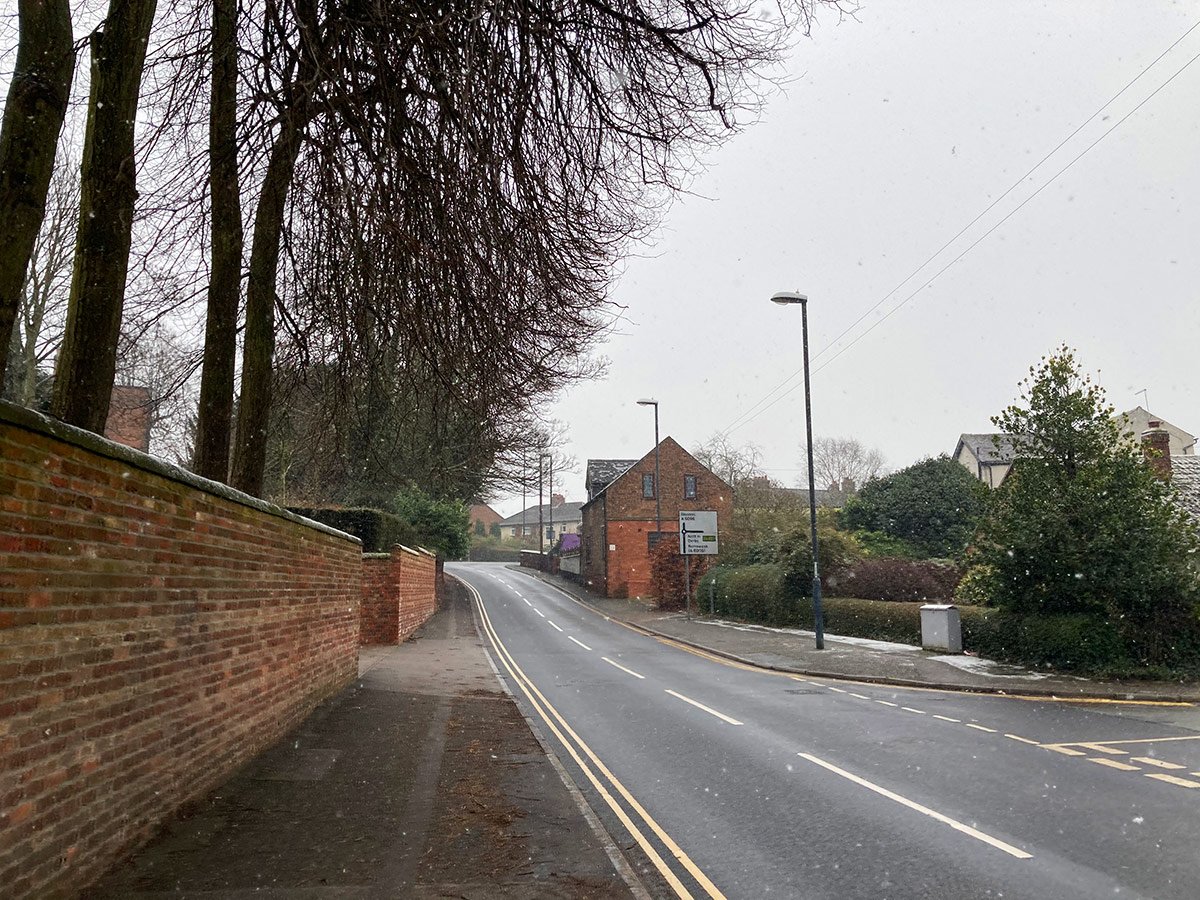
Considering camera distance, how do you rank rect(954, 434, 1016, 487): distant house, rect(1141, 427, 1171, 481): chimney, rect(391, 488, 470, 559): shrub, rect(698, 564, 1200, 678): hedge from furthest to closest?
1. rect(954, 434, 1016, 487): distant house
2. rect(391, 488, 470, 559): shrub
3. rect(1141, 427, 1171, 481): chimney
4. rect(698, 564, 1200, 678): hedge

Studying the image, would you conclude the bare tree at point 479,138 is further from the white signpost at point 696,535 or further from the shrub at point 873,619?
the white signpost at point 696,535

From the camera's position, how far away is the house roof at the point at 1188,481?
21.6 metres

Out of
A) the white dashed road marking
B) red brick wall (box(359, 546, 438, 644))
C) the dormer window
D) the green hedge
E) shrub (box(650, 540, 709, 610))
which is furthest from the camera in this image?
the dormer window

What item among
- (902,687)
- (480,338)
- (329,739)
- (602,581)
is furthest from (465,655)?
(602,581)

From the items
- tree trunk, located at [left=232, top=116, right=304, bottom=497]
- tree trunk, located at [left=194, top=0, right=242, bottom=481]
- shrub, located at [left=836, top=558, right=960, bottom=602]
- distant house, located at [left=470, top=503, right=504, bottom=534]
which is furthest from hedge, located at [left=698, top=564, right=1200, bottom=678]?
distant house, located at [left=470, top=503, right=504, bottom=534]

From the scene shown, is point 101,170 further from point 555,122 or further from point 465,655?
point 465,655

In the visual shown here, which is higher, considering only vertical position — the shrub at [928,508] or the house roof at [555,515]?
the house roof at [555,515]

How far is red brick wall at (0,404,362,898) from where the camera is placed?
3535 mm

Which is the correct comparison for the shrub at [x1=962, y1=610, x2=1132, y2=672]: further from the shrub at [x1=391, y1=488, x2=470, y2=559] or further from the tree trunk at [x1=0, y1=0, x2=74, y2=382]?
the shrub at [x1=391, y1=488, x2=470, y2=559]

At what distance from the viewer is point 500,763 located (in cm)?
809

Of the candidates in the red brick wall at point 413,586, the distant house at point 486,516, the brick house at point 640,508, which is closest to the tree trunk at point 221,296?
the red brick wall at point 413,586

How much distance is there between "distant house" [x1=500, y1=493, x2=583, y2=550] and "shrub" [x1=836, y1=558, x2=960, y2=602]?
3041 inches

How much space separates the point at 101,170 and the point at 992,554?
16263 mm

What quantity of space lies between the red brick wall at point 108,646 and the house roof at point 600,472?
5155 centimetres
